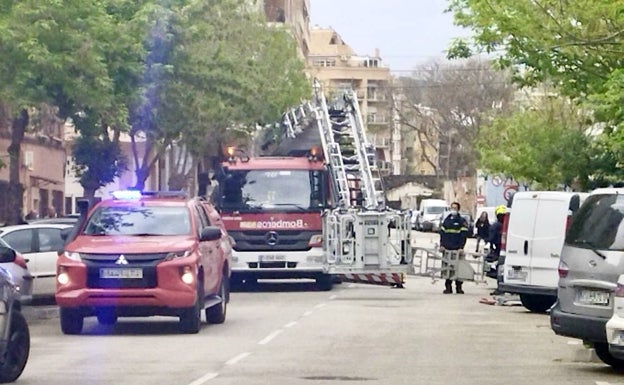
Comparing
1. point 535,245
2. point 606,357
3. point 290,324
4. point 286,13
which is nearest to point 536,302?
point 535,245

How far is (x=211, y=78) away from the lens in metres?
44.4

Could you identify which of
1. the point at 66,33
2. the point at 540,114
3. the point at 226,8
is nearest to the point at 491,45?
the point at 66,33

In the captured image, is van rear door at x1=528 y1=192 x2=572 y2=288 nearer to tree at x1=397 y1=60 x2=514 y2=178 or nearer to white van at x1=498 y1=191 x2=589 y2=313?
white van at x1=498 y1=191 x2=589 y2=313

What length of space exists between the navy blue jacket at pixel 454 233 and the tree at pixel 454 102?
4366cm

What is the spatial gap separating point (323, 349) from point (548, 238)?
30.4 feet

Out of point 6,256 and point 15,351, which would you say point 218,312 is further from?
point 15,351

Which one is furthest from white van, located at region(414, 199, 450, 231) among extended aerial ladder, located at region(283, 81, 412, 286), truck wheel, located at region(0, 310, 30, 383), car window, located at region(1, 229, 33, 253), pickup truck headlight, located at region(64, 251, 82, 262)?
truck wheel, located at region(0, 310, 30, 383)

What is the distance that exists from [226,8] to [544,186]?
12.1m

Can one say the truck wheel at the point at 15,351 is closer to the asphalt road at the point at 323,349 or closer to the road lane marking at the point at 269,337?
the asphalt road at the point at 323,349

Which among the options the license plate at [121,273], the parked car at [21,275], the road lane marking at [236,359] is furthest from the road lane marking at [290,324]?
the road lane marking at [236,359]

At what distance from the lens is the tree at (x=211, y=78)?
127 ft

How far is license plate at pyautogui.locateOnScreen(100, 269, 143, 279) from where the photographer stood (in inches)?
816

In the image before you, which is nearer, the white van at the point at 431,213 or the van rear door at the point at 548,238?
the van rear door at the point at 548,238

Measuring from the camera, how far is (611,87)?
23.9 m
